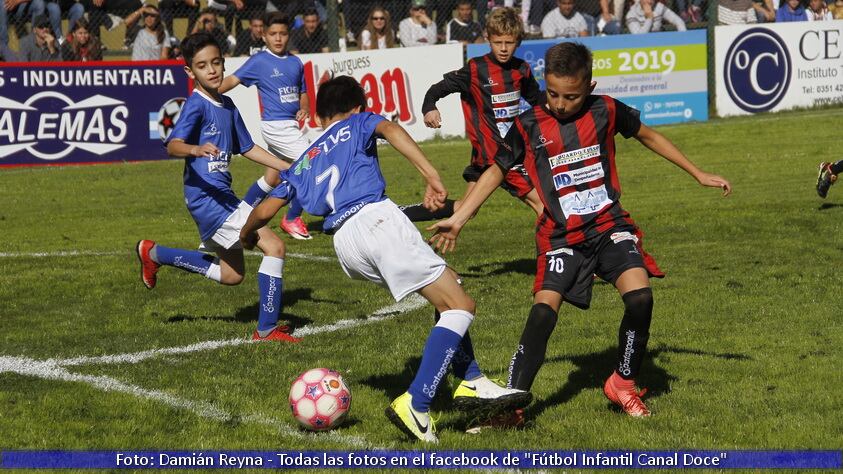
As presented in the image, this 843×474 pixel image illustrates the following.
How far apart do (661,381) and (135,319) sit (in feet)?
13.5

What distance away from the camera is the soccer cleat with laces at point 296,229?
40.1 feet

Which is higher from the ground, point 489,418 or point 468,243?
point 489,418

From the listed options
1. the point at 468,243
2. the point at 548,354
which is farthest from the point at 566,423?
the point at 468,243

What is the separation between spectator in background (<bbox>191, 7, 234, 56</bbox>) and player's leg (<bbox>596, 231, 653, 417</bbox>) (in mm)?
14109

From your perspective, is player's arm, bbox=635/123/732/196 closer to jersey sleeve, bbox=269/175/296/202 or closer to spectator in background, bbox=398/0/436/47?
jersey sleeve, bbox=269/175/296/202

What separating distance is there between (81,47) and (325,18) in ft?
14.1

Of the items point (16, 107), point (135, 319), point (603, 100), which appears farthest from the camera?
point (16, 107)

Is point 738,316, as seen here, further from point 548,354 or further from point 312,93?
point 312,93

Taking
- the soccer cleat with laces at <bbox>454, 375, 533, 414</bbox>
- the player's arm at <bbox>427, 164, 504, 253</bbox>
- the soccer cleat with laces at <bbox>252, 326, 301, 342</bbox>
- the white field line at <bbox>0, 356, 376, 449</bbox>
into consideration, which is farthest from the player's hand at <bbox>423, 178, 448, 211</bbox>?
the soccer cleat with laces at <bbox>252, 326, 301, 342</bbox>

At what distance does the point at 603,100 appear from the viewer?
19.4 feet

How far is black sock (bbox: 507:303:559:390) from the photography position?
219 inches

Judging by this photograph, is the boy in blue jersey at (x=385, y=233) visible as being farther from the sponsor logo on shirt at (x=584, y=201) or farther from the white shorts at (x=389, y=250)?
the sponsor logo on shirt at (x=584, y=201)

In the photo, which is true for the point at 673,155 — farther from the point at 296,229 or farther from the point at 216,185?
the point at 296,229

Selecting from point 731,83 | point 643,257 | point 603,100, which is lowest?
point 731,83
